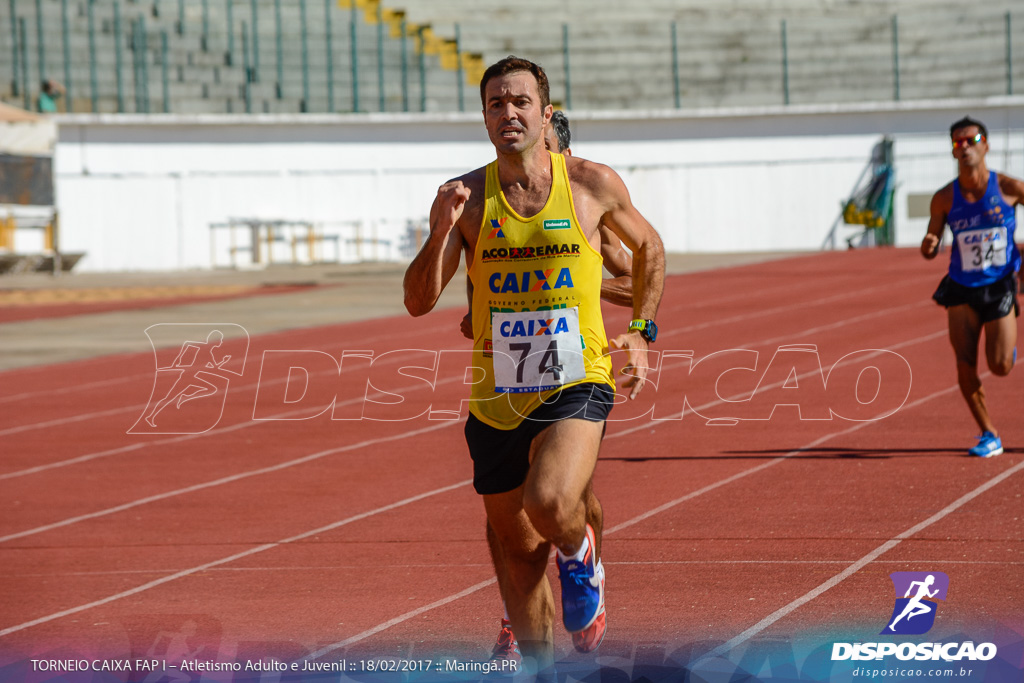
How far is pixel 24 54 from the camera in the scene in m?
34.2

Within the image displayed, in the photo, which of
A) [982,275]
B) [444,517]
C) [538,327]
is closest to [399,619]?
[538,327]

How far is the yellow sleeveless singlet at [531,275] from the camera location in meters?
4.27

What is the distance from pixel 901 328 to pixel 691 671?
→ 1301cm

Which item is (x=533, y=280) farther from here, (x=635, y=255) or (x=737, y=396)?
(x=737, y=396)

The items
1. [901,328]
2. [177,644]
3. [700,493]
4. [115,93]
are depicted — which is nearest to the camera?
[177,644]

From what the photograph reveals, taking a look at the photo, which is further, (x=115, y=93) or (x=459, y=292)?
(x=115, y=93)

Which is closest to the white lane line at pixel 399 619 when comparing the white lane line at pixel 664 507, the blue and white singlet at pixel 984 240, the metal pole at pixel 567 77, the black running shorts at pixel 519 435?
the white lane line at pixel 664 507

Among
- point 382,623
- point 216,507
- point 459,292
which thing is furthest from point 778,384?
point 459,292

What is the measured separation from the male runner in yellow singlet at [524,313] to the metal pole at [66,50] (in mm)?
31606

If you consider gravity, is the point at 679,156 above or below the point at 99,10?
below

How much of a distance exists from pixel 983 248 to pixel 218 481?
4.84 metres

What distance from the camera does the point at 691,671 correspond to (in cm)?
433

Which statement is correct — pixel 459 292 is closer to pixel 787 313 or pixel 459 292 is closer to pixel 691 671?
pixel 787 313

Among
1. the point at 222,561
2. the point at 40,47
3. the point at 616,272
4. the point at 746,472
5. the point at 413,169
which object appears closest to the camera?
the point at 616,272
